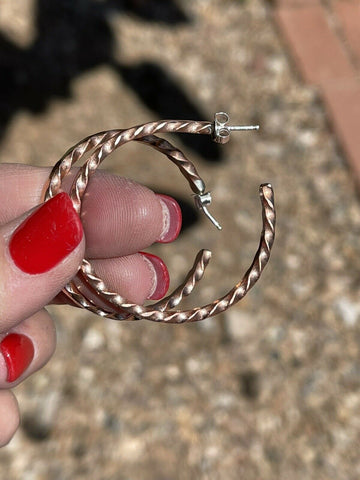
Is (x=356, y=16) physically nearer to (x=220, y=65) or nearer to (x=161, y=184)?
(x=220, y=65)

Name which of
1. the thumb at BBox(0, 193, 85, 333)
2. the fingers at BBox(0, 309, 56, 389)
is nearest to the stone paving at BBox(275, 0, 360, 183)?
the fingers at BBox(0, 309, 56, 389)

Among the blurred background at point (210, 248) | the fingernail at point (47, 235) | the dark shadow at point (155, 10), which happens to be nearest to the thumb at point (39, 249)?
the fingernail at point (47, 235)

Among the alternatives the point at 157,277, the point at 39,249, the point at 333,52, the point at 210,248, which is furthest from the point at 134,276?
the point at 333,52

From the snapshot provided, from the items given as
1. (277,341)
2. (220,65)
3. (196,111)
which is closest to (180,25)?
(220,65)

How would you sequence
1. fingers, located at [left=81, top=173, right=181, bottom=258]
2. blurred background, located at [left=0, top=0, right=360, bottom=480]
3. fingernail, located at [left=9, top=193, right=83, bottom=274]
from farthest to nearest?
blurred background, located at [left=0, top=0, right=360, bottom=480] → fingers, located at [left=81, top=173, right=181, bottom=258] → fingernail, located at [left=9, top=193, right=83, bottom=274]

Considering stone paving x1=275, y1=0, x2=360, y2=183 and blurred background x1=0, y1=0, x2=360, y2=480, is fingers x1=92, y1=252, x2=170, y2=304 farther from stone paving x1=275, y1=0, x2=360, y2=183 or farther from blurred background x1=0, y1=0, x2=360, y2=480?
stone paving x1=275, y1=0, x2=360, y2=183
